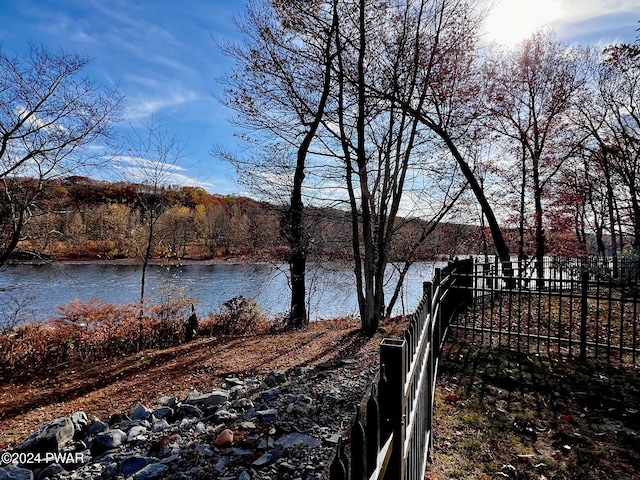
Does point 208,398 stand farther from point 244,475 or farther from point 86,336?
point 86,336

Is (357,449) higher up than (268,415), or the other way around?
(357,449)

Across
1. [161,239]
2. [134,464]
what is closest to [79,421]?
[134,464]

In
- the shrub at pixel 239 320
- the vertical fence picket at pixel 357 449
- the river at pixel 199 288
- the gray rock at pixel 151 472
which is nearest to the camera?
the vertical fence picket at pixel 357 449

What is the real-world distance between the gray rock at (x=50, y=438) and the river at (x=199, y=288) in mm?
6085

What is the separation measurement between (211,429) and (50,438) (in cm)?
163

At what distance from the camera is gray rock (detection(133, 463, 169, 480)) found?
289 cm

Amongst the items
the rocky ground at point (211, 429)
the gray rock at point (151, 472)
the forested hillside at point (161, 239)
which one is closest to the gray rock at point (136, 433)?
the rocky ground at point (211, 429)

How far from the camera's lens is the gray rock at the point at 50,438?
3.49 meters

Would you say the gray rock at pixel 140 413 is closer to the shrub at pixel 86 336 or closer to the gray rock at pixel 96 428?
the gray rock at pixel 96 428

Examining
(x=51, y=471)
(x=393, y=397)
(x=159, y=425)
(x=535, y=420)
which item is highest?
(x=393, y=397)

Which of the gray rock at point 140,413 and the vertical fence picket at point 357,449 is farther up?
the vertical fence picket at point 357,449

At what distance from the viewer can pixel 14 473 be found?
10.2ft

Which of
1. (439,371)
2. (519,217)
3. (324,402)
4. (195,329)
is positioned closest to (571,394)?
(439,371)

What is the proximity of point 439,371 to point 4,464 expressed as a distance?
16.7 ft
